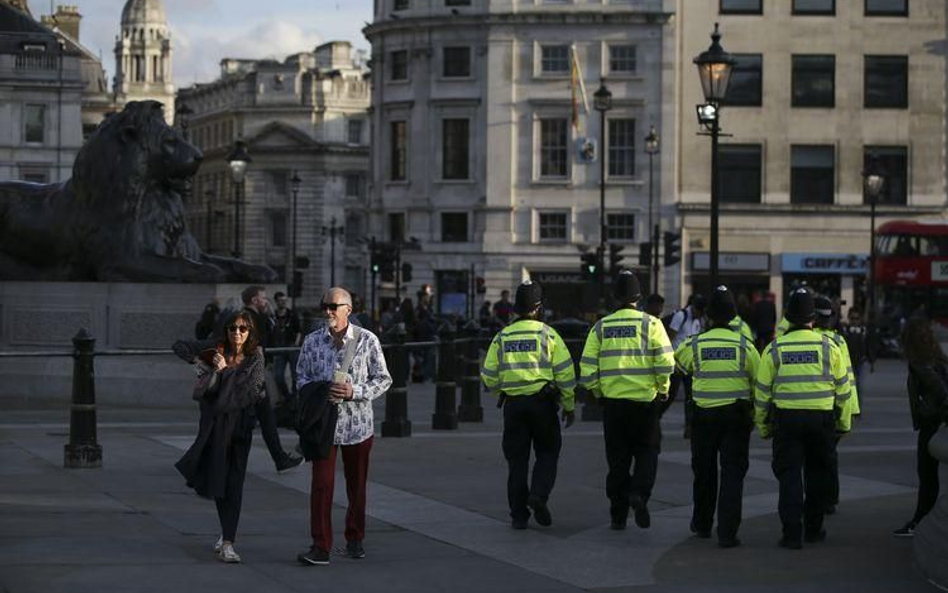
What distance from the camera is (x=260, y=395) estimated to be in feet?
41.3

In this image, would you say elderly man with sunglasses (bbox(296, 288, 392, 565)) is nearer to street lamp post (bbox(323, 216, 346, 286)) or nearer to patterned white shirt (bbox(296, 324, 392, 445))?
patterned white shirt (bbox(296, 324, 392, 445))

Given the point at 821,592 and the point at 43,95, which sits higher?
the point at 43,95

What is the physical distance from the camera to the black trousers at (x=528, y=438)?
562 inches

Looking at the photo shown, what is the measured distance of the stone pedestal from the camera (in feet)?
37.3

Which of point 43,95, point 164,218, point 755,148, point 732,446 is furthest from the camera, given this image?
point 43,95

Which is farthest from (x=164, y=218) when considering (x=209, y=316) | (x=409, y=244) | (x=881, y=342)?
(x=409, y=244)

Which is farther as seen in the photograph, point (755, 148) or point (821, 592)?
point (755, 148)

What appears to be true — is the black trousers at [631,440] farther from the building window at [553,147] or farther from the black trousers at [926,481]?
the building window at [553,147]

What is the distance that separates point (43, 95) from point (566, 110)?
4054 cm

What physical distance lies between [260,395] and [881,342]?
4885cm

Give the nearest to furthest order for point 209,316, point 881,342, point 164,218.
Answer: point 209,316 → point 164,218 → point 881,342

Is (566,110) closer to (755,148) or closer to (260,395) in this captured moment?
(755,148)

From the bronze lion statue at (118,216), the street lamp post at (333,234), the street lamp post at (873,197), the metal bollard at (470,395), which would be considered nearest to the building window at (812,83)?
the street lamp post at (873,197)

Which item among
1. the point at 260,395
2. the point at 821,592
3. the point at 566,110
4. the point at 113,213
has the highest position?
the point at 566,110
